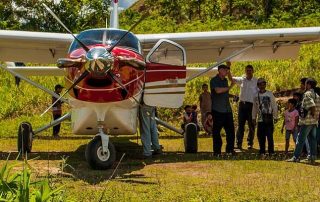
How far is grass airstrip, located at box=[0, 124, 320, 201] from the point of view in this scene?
5.74 metres

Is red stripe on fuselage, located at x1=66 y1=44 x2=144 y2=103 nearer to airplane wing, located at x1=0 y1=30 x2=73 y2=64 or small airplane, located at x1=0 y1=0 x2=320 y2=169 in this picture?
small airplane, located at x1=0 y1=0 x2=320 y2=169

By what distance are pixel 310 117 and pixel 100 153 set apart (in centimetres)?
330

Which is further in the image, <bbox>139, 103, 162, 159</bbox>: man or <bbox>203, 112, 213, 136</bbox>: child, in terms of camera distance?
<bbox>203, 112, 213, 136</bbox>: child

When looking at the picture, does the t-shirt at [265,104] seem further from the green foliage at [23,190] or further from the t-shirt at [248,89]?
the green foliage at [23,190]

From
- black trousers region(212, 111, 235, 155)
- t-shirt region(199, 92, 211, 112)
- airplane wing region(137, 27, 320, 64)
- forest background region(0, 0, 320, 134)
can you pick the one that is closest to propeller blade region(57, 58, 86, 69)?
black trousers region(212, 111, 235, 155)

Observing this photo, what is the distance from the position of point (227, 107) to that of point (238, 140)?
1814mm

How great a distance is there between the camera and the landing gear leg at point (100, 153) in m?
7.84

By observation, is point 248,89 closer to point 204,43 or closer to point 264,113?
point 264,113

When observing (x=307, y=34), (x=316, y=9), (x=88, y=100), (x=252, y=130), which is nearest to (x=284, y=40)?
(x=307, y=34)

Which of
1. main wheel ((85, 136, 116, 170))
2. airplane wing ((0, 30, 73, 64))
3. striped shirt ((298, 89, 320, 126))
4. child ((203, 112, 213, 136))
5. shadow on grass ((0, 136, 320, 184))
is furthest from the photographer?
child ((203, 112, 213, 136))

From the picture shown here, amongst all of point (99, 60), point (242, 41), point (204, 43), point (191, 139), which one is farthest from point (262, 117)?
point (99, 60)

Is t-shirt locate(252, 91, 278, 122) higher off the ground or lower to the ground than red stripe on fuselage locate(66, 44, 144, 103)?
lower

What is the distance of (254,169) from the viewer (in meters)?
7.93

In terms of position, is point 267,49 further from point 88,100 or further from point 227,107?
point 88,100
